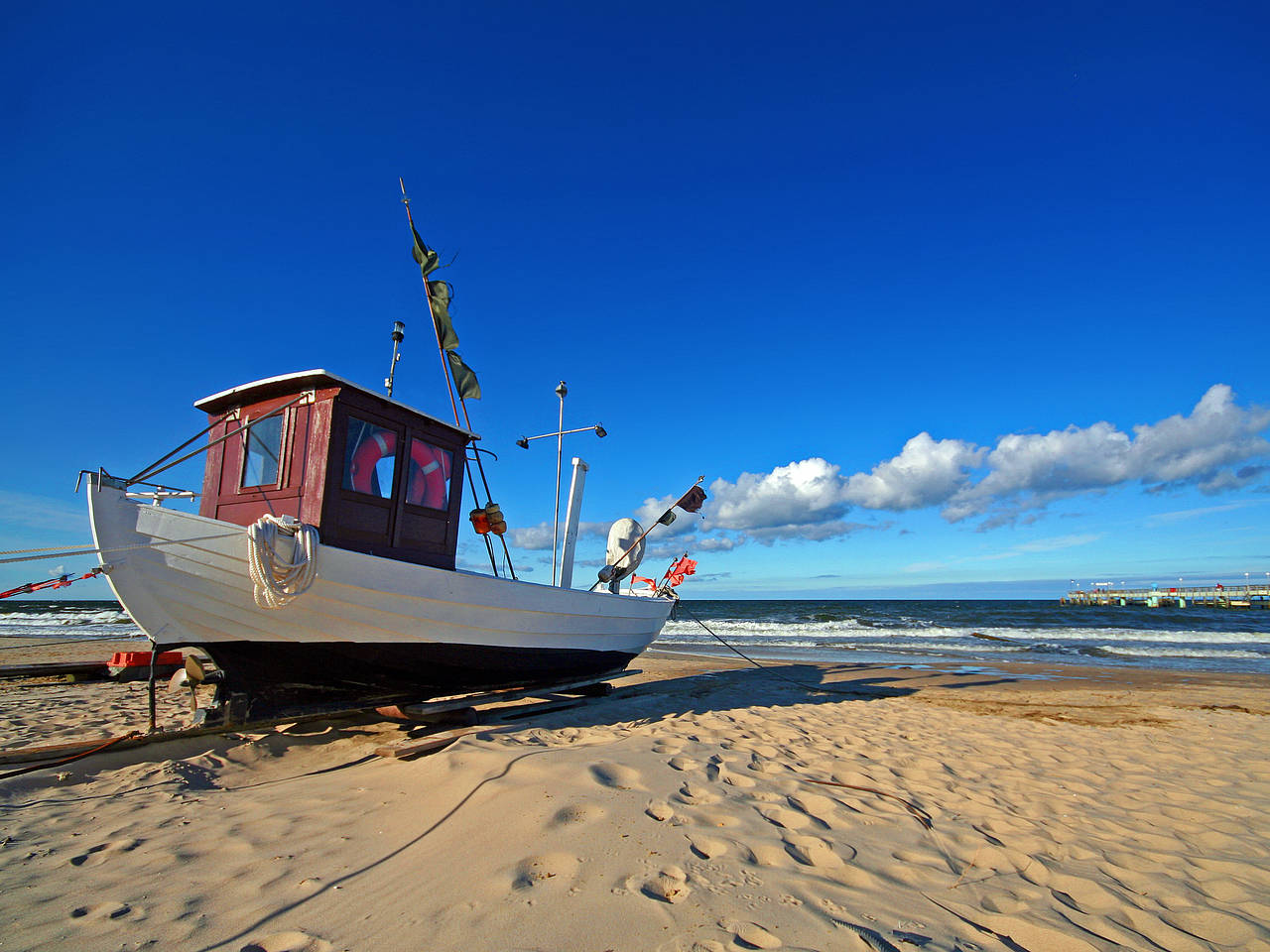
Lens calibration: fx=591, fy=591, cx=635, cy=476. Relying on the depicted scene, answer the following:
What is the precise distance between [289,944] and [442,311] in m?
7.20

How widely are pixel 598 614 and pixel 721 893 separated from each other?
599 centimetres

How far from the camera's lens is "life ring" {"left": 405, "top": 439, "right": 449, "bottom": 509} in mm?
6500

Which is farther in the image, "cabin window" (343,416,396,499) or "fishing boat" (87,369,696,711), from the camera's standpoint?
"cabin window" (343,416,396,499)

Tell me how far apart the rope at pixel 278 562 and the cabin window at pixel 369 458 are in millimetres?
961

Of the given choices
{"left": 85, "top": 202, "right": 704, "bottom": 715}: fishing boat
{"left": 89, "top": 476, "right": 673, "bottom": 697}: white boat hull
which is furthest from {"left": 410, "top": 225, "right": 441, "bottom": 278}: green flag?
{"left": 89, "top": 476, "right": 673, "bottom": 697}: white boat hull

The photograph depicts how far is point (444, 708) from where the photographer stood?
6.06m

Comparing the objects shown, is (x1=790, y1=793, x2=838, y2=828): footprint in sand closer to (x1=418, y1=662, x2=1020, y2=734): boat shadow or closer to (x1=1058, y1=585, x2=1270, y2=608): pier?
(x1=418, y1=662, x2=1020, y2=734): boat shadow

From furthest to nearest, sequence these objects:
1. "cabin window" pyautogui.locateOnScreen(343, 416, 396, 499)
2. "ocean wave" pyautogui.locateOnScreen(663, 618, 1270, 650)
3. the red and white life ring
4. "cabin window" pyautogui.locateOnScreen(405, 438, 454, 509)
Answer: "ocean wave" pyautogui.locateOnScreen(663, 618, 1270, 650) < "cabin window" pyautogui.locateOnScreen(405, 438, 454, 509) < the red and white life ring < "cabin window" pyautogui.locateOnScreen(343, 416, 396, 499)

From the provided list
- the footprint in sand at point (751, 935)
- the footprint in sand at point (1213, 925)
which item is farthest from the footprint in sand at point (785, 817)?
the footprint in sand at point (1213, 925)

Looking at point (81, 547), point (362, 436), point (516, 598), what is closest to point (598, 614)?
point (516, 598)

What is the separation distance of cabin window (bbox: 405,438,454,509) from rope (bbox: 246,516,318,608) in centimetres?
154

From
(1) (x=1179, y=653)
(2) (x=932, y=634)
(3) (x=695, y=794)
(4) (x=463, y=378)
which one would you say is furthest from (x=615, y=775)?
Answer: (2) (x=932, y=634)

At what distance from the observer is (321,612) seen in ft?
17.2

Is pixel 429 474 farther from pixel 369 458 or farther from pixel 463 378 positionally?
pixel 463 378
